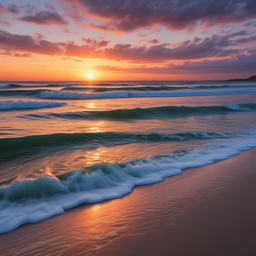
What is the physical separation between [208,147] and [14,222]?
3.94 m

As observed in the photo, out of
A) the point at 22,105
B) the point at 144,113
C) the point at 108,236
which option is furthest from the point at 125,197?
the point at 22,105

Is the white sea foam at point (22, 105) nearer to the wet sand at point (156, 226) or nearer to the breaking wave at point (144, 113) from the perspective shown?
the breaking wave at point (144, 113)

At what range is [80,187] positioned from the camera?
2672 millimetres

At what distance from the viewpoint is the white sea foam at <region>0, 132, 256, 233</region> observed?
2.17 metres

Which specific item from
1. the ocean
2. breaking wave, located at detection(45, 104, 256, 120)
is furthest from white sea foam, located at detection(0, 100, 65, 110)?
the ocean

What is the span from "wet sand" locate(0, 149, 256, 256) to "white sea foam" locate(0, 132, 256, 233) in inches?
5.9

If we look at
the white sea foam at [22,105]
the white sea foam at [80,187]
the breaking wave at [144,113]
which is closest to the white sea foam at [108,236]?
the white sea foam at [80,187]

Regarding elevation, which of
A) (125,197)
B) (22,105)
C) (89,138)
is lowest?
(125,197)

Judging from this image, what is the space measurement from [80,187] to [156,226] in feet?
4.11

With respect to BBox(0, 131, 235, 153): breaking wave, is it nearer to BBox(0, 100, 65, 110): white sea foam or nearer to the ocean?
the ocean

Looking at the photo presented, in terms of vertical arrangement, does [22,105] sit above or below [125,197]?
above

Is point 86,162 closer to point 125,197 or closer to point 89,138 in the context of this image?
point 125,197

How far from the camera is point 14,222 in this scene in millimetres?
1994

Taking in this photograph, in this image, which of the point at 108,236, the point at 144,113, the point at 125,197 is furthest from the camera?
the point at 144,113
